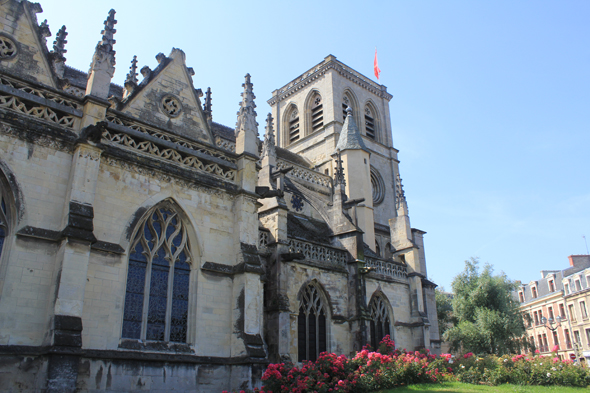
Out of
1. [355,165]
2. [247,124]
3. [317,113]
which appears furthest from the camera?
[317,113]

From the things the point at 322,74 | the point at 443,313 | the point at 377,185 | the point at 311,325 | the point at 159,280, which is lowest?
the point at 311,325

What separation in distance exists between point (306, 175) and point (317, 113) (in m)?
13.2

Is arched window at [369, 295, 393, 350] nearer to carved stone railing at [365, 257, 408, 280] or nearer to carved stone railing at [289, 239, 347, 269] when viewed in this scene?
carved stone railing at [365, 257, 408, 280]

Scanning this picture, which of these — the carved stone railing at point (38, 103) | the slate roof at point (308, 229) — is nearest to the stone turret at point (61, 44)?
the carved stone railing at point (38, 103)

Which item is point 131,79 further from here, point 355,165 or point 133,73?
point 355,165

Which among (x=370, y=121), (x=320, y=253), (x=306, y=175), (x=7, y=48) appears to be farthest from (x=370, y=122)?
(x=7, y=48)

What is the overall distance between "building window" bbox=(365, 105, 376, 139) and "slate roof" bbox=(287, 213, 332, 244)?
19.6 meters

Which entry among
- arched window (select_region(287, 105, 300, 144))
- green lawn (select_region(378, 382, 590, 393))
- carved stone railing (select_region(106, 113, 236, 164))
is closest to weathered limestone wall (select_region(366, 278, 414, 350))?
green lawn (select_region(378, 382, 590, 393))

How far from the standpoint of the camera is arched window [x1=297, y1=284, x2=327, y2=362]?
16.1 metres

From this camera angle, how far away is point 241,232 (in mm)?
12500

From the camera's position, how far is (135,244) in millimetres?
10898

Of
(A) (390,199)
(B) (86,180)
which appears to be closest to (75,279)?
(B) (86,180)

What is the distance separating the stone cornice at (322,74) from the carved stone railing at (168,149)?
29.5 meters

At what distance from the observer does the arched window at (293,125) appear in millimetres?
42213
